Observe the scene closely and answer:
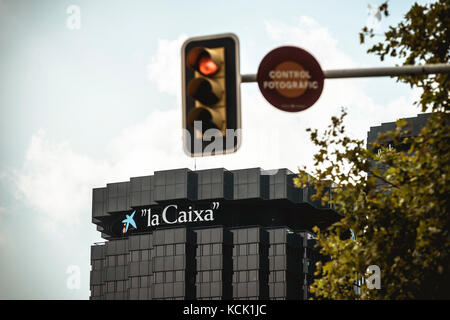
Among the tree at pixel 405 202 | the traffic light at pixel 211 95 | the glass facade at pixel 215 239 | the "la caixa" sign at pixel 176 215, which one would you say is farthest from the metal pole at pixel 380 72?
the "la caixa" sign at pixel 176 215

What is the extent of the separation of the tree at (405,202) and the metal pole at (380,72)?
7615 mm

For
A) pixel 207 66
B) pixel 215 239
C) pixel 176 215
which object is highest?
pixel 176 215

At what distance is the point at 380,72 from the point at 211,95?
6.21 feet

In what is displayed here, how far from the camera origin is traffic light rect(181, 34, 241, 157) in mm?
9227

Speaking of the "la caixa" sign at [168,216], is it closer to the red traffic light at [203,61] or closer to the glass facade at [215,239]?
the glass facade at [215,239]

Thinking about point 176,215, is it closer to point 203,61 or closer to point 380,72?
point 203,61

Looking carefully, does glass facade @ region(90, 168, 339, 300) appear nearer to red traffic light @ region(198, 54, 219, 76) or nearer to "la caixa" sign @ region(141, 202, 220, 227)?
"la caixa" sign @ region(141, 202, 220, 227)

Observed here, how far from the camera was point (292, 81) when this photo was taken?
9.55 metres

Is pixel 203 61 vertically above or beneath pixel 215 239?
beneath

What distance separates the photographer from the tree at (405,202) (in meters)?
17.5

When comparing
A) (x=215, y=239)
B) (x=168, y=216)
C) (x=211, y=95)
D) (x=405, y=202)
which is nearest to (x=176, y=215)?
(x=168, y=216)
